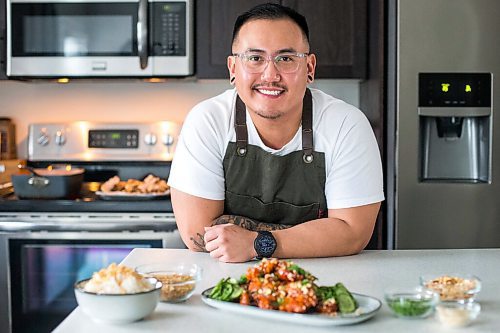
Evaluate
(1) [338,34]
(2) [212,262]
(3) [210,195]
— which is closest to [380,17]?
(1) [338,34]

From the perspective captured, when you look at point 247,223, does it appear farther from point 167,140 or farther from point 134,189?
point 167,140

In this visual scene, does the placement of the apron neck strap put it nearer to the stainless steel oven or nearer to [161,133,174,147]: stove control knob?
the stainless steel oven

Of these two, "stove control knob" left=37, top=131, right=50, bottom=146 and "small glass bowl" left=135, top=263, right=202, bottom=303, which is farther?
"stove control knob" left=37, top=131, right=50, bottom=146

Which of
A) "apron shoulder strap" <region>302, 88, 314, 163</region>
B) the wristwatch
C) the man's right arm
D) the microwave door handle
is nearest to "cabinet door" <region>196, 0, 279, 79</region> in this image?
the microwave door handle

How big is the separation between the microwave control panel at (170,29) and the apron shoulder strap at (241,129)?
4.36ft

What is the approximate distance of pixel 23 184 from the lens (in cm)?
352

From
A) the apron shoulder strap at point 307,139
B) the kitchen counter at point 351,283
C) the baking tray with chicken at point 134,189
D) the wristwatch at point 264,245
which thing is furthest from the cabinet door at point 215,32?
the wristwatch at point 264,245

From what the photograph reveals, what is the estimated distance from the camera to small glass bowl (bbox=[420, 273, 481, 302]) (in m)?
1.61

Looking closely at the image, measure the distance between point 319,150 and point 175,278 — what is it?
819 millimetres

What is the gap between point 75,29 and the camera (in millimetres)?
3684

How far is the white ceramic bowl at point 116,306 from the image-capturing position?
4.89ft

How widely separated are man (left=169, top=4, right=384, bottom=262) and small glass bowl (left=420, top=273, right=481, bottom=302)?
1.61 ft

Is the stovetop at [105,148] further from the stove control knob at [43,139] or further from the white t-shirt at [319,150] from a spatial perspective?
the white t-shirt at [319,150]

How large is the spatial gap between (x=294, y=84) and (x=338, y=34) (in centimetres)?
151
